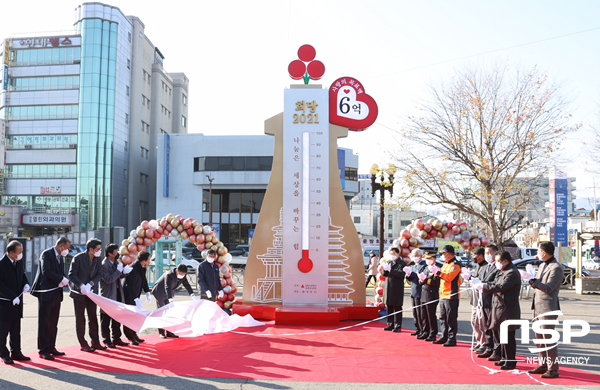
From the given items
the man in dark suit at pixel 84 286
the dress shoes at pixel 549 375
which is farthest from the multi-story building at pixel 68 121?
the dress shoes at pixel 549 375

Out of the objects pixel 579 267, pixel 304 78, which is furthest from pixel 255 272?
pixel 579 267

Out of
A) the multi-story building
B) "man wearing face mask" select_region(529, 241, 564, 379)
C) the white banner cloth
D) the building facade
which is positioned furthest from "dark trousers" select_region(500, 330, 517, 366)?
the multi-story building

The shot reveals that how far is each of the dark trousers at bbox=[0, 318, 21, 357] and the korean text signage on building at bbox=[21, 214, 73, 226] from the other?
35539 mm

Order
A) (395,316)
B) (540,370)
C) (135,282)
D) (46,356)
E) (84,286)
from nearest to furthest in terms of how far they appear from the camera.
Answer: (540,370) → (46,356) → (84,286) → (135,282) → (395,316)

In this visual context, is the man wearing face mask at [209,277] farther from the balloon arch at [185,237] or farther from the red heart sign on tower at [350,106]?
the red heart sign on tower at [350,106]

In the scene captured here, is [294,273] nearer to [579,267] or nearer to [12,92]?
[579,267]

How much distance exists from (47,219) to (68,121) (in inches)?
335

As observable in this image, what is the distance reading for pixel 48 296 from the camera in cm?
711

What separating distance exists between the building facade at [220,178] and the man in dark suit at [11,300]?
32574 millimetres

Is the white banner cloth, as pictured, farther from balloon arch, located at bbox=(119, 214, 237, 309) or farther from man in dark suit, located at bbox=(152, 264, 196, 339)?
balloon arch, located at bbox=(119, 214, 237, 309)

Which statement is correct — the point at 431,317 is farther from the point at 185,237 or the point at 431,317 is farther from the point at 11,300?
the point at 11,300

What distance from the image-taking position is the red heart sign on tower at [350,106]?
39.3ft

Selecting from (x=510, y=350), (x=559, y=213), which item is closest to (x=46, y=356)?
(x=510, y=350)

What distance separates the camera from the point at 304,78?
39.9 feet
